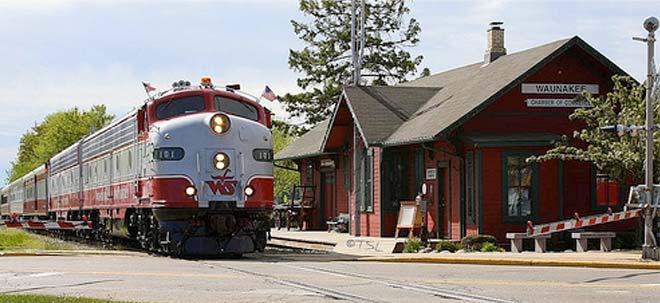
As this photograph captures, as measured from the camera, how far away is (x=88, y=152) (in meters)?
33.0

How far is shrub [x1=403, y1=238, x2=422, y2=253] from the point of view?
2646 cm

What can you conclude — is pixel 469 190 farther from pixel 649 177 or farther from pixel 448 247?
pixel 649 177

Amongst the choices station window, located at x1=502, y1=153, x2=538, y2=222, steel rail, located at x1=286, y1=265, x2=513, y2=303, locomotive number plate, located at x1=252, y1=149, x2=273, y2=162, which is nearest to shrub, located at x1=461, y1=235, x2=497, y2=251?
station window, located at x1=502, y1=153, x2=538, y2=222

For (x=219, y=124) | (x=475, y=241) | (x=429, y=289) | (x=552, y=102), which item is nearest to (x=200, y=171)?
(x=219, y=124)

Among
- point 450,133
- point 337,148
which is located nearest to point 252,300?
point 450,133

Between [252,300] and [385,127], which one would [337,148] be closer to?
[385,127]

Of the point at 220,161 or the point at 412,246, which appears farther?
the point at 412,246

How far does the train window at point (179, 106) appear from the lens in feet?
76.0

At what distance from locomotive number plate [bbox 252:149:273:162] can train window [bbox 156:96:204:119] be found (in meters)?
1.53

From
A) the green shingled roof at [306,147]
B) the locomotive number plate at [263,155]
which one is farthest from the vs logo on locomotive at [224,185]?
the green shingled roof at [306,147]

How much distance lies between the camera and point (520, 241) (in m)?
26.1

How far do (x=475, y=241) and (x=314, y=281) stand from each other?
9910 millimetres

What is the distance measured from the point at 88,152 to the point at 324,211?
11222mm

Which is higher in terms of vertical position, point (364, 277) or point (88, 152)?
point (88, 152)
